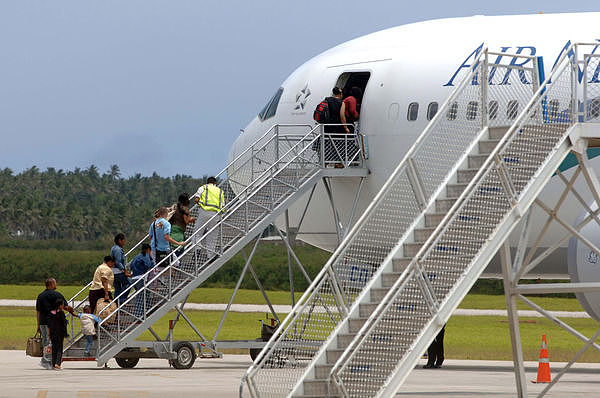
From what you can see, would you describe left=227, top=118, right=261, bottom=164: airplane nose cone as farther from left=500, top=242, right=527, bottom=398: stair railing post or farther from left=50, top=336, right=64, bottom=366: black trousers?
left=500, top=242, right=527, bottom=398: stair railing post

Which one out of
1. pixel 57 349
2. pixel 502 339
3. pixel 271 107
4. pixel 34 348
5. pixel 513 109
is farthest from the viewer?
pixel 502 339

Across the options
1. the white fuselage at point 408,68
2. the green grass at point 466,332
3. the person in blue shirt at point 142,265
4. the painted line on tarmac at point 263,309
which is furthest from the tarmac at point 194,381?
the painted line on tarmac at point 263,309

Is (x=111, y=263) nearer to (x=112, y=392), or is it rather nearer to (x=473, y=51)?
(x=112, y=392)

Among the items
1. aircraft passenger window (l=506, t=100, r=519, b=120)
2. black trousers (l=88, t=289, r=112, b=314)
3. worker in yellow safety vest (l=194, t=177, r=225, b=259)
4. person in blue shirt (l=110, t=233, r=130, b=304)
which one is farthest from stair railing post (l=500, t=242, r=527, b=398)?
black trousers (l=88, t=289, r=112, b=314)

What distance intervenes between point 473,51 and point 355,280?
1314 cm

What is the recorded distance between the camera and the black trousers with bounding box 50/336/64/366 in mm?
28453

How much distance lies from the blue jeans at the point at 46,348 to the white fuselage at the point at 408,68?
8.32 meters

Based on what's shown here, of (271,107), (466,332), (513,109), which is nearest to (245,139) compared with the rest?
(271,107)

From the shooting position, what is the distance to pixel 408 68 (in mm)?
30891

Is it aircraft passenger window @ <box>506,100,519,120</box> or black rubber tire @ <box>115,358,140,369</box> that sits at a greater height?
aircraft passenger window @ <box>506,100,519,120</box>

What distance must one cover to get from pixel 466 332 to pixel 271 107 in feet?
72.9

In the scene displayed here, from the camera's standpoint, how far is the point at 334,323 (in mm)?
18781

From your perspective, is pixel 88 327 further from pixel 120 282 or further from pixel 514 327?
pixel 514 327

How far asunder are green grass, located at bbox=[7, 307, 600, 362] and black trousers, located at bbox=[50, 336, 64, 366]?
12597mm
